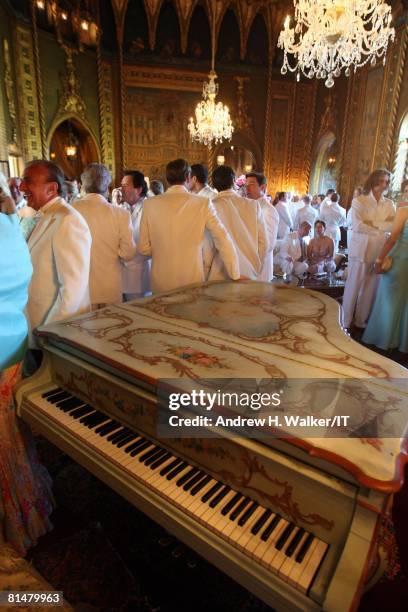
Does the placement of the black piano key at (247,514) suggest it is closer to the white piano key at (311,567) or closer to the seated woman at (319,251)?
the white piano key at (311,567)

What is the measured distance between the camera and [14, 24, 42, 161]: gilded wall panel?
31.4ft

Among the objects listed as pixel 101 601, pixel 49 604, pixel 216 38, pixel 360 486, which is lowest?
pixel 101 601

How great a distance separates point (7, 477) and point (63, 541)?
59 cm

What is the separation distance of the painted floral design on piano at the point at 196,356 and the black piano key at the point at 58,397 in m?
0.56

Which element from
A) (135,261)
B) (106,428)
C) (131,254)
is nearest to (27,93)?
(135,261)

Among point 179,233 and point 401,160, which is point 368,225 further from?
point 401,160

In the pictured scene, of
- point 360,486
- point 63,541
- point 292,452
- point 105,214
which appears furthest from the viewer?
point 105,214

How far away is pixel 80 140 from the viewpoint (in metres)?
13.4

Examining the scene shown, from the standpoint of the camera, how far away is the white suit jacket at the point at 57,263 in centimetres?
212

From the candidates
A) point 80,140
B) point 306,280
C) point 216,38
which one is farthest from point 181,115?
point 306,280

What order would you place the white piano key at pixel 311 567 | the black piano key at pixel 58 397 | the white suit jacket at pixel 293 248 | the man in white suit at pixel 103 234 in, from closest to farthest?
the white piano key at pixel 311 567 → the black piano key at pixel 58 397 → the man in white suit at pixel 103 234 → the white suit jacket at pixel 293 248

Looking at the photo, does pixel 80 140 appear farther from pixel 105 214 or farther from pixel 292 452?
pixel 292 452

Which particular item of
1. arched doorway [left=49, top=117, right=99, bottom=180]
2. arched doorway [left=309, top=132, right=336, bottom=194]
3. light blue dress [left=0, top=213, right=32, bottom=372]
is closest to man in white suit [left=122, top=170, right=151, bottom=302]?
light blue dress [left=0, top=213, right=32, bottom=372]

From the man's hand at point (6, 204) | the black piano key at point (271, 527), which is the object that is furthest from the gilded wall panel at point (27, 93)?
the black piano key at point (271, 527)
